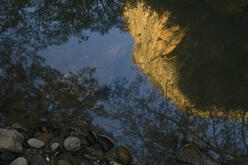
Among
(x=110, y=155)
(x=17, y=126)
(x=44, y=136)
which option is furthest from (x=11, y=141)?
(x=110, y=155)

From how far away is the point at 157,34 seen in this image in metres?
7.02

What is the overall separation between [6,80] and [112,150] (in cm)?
353

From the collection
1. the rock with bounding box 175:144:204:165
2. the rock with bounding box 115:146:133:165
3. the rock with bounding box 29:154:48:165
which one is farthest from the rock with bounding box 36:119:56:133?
the rock with bounding box 175:144:204:165

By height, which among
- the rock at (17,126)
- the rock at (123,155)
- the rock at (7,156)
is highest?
the rock at (17,126)

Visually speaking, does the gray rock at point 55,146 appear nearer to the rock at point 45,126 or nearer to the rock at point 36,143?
the rock at point 36,143

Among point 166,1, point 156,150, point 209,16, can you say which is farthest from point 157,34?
point 156,150

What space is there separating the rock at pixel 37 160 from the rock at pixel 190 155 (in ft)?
12.0

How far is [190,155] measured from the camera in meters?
4.52

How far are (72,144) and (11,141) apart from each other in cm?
131

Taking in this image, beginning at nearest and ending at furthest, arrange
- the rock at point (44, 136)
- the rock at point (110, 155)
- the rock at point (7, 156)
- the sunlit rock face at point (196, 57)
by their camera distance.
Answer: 1. the rock at point (7, 156)
2. the rock at point (44, 136)
3. the rock at point (110, 155)
4. the sunlit rock face at point (196, 57)

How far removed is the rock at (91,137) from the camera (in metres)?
4.34

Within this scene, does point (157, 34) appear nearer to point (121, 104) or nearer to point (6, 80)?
point (121, 104)

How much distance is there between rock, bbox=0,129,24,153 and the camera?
322 centimetres

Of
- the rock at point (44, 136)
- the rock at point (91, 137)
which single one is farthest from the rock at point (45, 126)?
the rock at point (91, 137)
